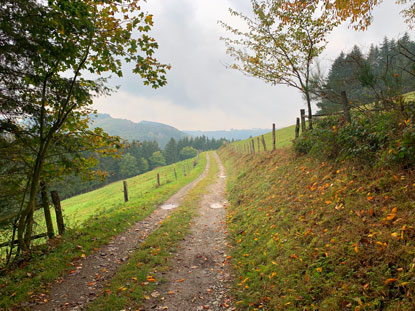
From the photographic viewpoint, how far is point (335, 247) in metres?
4.09

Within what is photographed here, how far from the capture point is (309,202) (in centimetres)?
640

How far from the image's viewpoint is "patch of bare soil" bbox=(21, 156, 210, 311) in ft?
Result: 14.6

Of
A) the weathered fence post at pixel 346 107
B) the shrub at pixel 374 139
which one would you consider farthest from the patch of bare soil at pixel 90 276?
the weathered fence post at pixel 346 107

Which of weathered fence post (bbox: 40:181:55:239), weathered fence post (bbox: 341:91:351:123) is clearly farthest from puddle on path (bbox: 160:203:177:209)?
weathered fence post (bbox: 341:91:351:123)

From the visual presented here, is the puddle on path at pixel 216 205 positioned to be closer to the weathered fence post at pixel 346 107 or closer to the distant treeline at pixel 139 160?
the weathered fence post at pixel 346 107

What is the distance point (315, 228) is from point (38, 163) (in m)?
8.04

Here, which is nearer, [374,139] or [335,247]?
[335,247]

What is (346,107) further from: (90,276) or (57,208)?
(57,208)

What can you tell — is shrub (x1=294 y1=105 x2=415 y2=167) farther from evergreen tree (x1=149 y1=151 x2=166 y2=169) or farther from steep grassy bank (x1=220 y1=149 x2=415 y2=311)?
evergreen tree (x1=149 y1=151 x2=166 y2=169)

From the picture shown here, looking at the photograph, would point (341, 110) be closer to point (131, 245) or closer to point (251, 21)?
point (251, 21)

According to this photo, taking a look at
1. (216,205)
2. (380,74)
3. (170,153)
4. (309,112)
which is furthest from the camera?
(170,153)

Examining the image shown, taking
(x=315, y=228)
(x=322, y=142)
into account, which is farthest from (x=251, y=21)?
(x=315, y=228)

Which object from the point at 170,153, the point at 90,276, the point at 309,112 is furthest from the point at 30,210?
the point at 170,153

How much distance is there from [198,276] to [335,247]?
3553 mm
